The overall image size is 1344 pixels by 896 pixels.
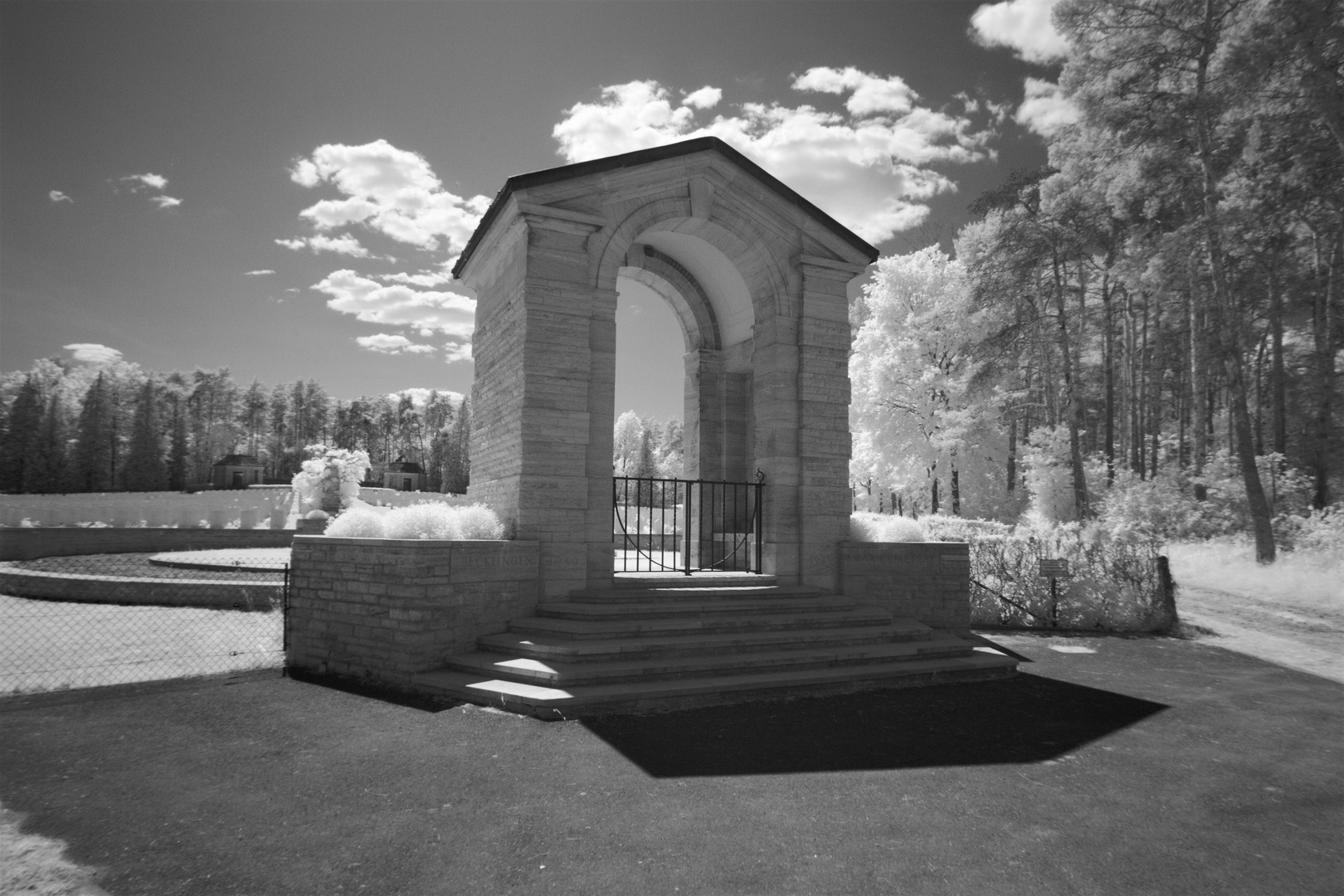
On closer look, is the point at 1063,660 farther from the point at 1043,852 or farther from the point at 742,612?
the point at 1043,852

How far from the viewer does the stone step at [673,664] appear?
609 cm

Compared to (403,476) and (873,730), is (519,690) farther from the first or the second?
(403,476)

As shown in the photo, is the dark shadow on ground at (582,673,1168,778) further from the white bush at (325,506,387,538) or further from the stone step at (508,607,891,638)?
the white bush at (325,506,387,538)

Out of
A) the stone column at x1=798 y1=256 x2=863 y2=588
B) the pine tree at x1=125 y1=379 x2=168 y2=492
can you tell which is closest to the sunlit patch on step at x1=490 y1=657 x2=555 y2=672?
the stone column at x1=798 y1=256 x2=863 y2=588

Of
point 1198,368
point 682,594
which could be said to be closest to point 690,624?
point 682,594

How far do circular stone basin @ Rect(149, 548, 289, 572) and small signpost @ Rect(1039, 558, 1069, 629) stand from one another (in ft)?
44.1

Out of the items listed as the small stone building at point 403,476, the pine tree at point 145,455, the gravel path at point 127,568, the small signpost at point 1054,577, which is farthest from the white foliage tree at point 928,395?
the pine tree at point 145,455

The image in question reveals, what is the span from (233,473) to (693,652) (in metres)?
63.9

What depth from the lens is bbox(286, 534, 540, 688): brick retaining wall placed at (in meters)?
6.64

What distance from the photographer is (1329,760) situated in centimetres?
504

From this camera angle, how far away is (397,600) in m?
6.73

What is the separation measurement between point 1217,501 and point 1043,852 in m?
18.4

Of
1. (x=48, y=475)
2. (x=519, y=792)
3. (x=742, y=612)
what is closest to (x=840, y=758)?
(x=519, y=792)

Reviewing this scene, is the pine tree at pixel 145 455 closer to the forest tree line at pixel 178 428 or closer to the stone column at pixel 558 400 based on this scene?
the forest tree line at pixel 178 428
